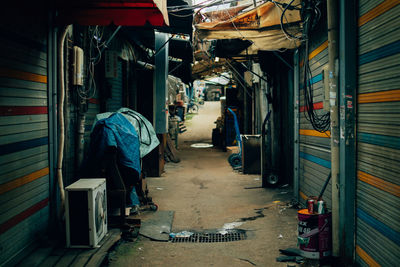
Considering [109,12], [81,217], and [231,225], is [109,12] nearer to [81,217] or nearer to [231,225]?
[81,217]

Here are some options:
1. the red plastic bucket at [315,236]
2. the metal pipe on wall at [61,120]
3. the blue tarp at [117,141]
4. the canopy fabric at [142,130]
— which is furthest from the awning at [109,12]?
the red plastic bucket at [315,236]

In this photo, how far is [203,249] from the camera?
17.2 ft

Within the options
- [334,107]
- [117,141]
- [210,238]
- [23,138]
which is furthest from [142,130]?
[334,107]

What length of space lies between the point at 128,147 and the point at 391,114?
417cm

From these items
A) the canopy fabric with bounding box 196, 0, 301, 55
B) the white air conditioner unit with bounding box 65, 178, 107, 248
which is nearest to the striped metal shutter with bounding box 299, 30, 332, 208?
the canopy fabric with bounding box 196, 0, 301, 55

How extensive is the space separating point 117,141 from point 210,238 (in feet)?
7.60

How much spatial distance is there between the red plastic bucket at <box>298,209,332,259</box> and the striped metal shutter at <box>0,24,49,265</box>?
3.64 meters

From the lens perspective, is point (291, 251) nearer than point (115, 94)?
Yes

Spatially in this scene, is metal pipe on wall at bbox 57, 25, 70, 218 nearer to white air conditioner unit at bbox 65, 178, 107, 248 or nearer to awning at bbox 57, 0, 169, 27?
awning at bbox 57, 0, 169, 27

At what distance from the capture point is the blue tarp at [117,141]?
5.76 metres

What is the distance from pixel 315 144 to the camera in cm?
633

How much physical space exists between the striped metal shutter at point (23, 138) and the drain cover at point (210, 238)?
2.14 meters

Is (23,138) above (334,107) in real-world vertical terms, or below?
below

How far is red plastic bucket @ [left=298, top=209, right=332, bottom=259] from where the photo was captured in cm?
437
